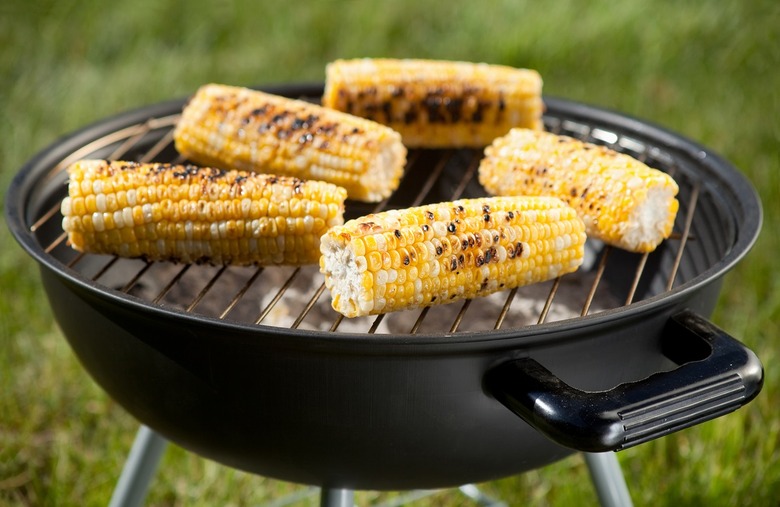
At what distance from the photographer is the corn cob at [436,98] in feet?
6.83

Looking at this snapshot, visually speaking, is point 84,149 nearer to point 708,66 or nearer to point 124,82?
point 124,82

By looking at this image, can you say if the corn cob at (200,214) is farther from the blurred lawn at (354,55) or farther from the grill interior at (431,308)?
the blurred lawn at (354,55)

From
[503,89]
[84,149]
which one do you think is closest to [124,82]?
[84,149]

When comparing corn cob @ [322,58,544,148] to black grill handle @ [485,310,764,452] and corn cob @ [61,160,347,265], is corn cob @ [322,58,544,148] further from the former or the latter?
black grill handle @ [485,310,764,452]

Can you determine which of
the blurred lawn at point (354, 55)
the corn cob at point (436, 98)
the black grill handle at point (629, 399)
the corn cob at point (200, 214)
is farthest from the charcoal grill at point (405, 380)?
the blurred lawn at point (354, 55)

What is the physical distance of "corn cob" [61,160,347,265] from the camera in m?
1.60

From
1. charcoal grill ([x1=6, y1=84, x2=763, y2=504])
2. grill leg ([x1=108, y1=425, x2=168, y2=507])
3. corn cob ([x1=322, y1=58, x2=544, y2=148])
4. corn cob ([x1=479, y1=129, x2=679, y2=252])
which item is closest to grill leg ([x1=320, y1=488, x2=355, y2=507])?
charcoal grill ([x1=6, y1=84, x2=763, y2=504])

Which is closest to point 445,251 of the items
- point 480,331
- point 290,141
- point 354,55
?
point 480,331

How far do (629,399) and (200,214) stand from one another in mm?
772

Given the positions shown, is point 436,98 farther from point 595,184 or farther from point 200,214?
point 200,214

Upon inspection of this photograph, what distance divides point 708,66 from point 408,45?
141 centimetres

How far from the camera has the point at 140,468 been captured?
193 centimetres

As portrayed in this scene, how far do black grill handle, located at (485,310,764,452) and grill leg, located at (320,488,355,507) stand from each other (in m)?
0.39

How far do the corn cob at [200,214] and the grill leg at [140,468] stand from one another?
483 millimetres
